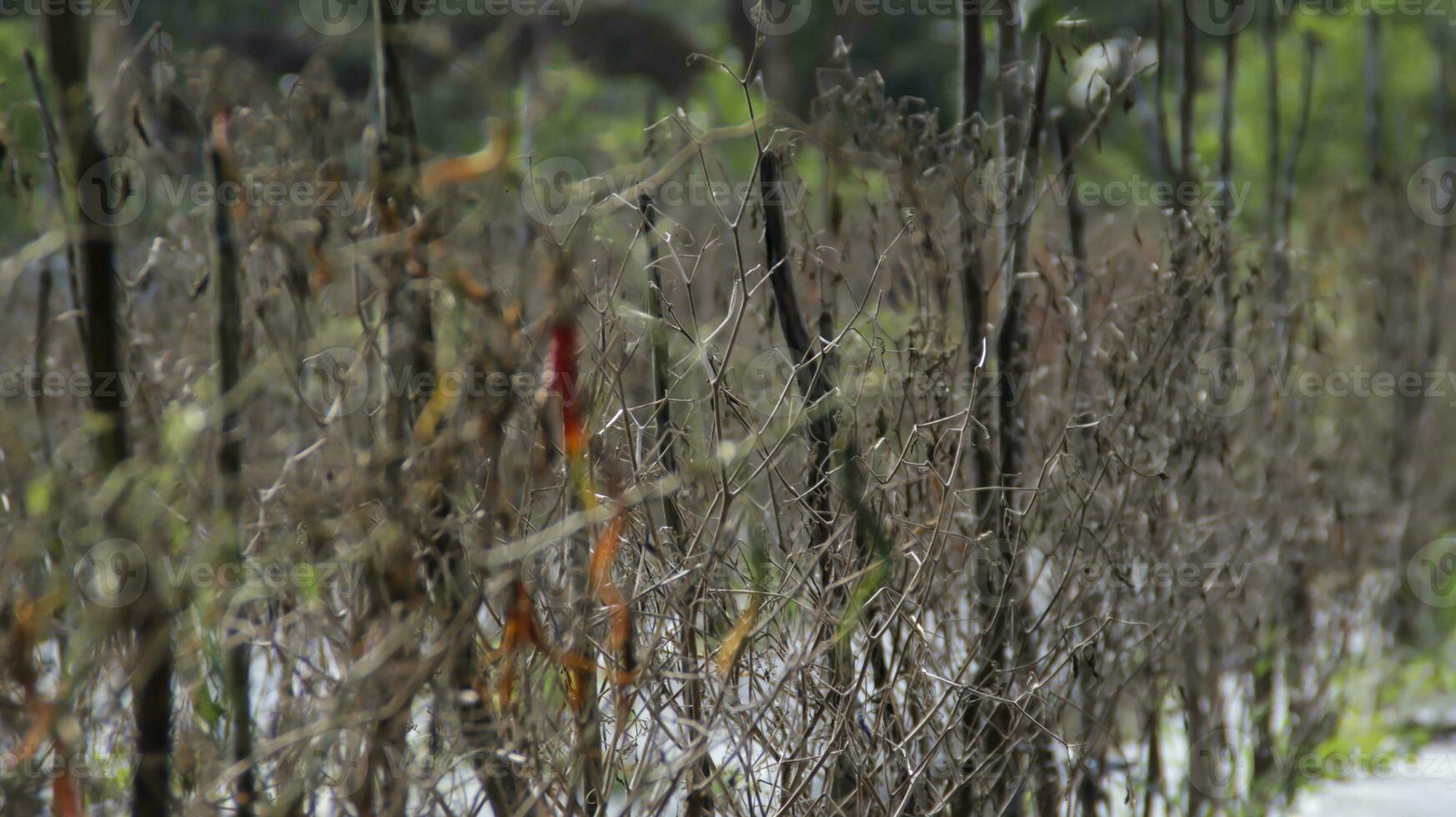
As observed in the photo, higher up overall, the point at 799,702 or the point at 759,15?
the point at 759,15

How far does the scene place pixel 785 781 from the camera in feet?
6.64

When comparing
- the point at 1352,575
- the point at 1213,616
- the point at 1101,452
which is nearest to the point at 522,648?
the point at 1101,452

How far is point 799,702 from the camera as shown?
1.99 m

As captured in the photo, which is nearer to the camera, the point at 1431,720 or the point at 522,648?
the point at 522,648

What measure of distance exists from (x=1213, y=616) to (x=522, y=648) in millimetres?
2386

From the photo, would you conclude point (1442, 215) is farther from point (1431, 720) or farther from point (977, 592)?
point (977, 592)

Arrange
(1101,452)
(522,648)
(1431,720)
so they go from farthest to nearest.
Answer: (1431,720)
(1101,452)
(522,648)

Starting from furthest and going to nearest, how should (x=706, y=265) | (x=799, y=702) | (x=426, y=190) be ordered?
(x=706, y=265) < (x=799, y=702) < (x=426, y=190)

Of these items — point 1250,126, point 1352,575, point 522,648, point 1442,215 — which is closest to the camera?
point 522,648

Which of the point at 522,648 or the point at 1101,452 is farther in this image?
the point at 1101,452

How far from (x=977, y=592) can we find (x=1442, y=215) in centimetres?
440

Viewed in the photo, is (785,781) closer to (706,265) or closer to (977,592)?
(977,592)

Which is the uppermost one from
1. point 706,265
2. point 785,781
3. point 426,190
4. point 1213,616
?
point 426,190

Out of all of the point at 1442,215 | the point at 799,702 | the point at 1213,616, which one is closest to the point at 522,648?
the point at 799,702
